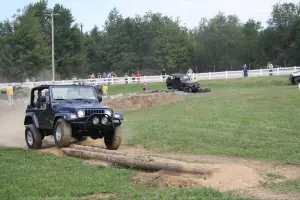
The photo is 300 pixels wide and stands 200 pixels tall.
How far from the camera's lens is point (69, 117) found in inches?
546

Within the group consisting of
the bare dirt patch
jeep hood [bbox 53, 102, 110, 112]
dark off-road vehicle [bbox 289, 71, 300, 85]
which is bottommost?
the bare dirt patch

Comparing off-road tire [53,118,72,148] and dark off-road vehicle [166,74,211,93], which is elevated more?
dark off-road vehicle [166,74,211,93]

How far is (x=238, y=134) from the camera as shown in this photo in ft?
52.9

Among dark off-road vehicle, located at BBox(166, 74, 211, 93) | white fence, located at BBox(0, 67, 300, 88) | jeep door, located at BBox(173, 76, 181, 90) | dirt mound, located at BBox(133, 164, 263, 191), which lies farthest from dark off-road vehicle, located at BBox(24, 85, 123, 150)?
white fence, located at BBox(0, 67, 300, 88)

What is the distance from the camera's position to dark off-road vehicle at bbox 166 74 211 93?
3784 cm

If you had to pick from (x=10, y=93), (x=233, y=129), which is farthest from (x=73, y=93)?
(x=10, y=93)

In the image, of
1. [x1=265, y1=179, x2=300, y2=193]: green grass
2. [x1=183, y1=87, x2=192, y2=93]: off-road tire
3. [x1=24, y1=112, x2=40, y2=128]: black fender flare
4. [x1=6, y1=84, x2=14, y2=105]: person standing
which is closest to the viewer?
[x1=265, y1=179, x2=300, y2=193]: green grass

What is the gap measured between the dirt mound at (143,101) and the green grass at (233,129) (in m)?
4.03

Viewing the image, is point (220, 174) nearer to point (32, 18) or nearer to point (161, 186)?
point (161, 186)

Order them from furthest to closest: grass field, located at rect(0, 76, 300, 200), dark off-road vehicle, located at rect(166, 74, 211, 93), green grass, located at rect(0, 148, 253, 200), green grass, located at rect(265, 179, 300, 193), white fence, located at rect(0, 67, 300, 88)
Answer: white fence, located at rect(0, 67, 300, 88) < dark off-road vehicle, located at rect(166, 74, 211, 93) < grass field, located at rect(0, 76, 300, 200) < green grass, located at rect(265, 179, 300, 193) < green grass, located at rect(0, 148, 253, 200)

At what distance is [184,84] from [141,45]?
70.8 metres

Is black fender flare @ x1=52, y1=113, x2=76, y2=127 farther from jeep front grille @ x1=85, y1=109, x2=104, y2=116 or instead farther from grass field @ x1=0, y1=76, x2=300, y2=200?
grass field @ x1=0, y1=76, x2=300, y2=200

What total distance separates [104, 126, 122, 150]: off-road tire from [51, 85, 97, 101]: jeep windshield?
1417 mm

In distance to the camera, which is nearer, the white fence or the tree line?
the white fence
